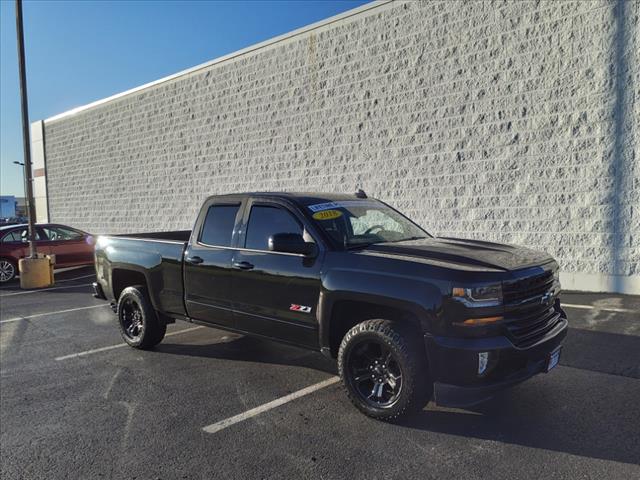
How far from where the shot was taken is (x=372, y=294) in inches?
157

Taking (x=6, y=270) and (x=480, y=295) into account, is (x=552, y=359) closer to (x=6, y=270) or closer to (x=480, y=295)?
(x=480, y=295)

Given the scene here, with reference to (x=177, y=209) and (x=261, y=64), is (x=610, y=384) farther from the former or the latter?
(x=177, y=209)

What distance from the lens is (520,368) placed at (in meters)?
3.75

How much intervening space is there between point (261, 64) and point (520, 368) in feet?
39.3

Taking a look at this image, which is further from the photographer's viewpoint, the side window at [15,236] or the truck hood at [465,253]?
the side window at [15,236]

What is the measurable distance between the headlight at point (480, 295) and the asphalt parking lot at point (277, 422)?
38.4 inches

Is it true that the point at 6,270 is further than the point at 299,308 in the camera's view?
Yes

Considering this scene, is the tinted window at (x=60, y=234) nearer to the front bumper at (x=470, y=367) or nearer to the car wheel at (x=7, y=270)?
the car wheel at (x=7, y=270)

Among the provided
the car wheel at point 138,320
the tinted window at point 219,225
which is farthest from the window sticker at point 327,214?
the car wheel at point 138,320

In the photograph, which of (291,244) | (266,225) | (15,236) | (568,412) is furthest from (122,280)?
(15,236)

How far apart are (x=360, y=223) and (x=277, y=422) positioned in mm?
1957

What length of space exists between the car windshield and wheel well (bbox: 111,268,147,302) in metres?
3.07

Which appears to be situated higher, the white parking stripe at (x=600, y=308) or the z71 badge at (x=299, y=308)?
the z71 badge at (x=299, y=308)

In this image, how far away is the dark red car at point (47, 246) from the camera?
13.4 meters
